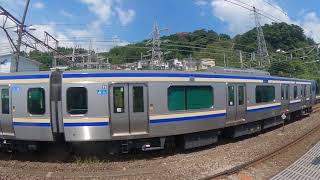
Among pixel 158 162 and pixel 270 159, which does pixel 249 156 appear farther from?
pixel 158 162

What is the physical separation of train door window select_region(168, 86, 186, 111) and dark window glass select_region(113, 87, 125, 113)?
194 centimetres

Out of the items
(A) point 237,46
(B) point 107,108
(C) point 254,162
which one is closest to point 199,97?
(C) point 254,162

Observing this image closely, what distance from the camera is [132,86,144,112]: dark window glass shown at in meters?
13.8

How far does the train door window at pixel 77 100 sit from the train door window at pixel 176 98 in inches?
116

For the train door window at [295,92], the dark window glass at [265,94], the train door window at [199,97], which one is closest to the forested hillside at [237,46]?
the train door window at [295,92]

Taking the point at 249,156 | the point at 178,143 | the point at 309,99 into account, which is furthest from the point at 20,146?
the point at 309,99

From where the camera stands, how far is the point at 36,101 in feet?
44.9

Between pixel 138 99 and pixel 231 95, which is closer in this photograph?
pixel 138 99

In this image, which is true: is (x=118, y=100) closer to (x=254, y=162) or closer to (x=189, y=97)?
(x=189, y=97)

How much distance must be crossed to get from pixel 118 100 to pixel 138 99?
683 millimetres

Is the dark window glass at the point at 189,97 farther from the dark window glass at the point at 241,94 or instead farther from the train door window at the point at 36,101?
the train door window at the point at 36,101

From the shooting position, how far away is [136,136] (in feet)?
45.4

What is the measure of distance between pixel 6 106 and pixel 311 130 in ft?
51.5

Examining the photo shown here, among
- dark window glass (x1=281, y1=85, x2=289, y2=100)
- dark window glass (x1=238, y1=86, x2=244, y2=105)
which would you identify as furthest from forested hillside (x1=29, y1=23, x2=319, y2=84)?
dark window glass (x1=238, y1=86, x2=244, y2=105)
